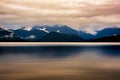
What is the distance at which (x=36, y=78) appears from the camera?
21578mm

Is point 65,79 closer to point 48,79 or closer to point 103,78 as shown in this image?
point 48,79

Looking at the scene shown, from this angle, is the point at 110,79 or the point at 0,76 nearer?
the point at 110,79

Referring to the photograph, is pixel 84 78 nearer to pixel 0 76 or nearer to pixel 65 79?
pixel 65 79

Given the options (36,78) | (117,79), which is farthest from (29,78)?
(117,79)

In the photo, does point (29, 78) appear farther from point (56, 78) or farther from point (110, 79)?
point (110, 79)

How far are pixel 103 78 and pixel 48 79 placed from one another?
348 cm

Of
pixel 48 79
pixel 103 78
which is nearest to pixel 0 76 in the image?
pixel 48 79

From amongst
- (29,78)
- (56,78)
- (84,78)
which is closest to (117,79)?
(84,78)

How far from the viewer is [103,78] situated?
21.7m

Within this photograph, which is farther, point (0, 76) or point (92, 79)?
point (0, 76)

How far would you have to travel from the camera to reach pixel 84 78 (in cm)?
2186

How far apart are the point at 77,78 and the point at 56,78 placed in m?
1.42

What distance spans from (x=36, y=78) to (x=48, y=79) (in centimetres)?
91

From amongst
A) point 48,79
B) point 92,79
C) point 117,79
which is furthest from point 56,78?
point 117,79
